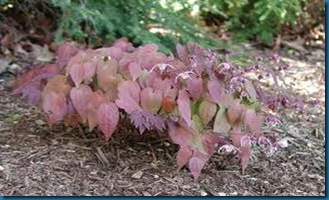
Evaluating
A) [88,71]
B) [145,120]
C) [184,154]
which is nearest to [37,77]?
[88,71]

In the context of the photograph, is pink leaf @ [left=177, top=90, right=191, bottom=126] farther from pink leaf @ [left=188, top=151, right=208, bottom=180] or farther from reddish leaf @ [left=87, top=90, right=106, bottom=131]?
reddish leaf @ [left=87, top=90, right=106, bottom=131]

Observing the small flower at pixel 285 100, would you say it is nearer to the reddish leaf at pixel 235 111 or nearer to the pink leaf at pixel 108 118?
the reddish leaf at pixel 235 111

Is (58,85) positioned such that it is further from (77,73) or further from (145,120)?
(145,120)

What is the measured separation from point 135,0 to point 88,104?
3.83ft

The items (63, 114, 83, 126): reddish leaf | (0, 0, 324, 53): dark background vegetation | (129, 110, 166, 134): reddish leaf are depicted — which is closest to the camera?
(129, 110, 166, 134): reddish leaf

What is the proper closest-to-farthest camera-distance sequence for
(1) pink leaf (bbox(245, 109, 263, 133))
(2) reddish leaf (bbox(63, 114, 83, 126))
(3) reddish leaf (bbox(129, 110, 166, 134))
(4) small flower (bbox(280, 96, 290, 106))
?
(3) reddish leaf (bbox(129, 110, 166, 134)), (1) pink leaf (bbox(245, 109, 263, 133)), (2) reddish leaf (bbox(63, 114, 83, 126)), (4) small flower (bbox(280, 96, 290, 106))

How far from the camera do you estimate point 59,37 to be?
3043mm

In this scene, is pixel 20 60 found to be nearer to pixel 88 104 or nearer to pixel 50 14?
pixel 50 14

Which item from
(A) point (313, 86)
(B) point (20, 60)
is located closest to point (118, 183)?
(B) point (20, 60)

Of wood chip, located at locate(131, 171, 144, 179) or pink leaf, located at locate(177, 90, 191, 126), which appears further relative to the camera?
wood chip, located at locate(131, 171, 144, 179)

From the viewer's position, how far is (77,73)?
2105mm

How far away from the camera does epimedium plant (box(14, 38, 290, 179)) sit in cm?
203

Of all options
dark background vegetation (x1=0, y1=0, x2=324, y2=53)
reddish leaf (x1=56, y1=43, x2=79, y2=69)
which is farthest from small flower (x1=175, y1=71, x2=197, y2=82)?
dark background vegetation (x1=0, y1=0, x2=324, y2=53)

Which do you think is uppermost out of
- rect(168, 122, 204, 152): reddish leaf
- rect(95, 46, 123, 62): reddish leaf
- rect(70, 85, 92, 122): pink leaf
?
rect(95, 46, 123, 62): reddish leaf
